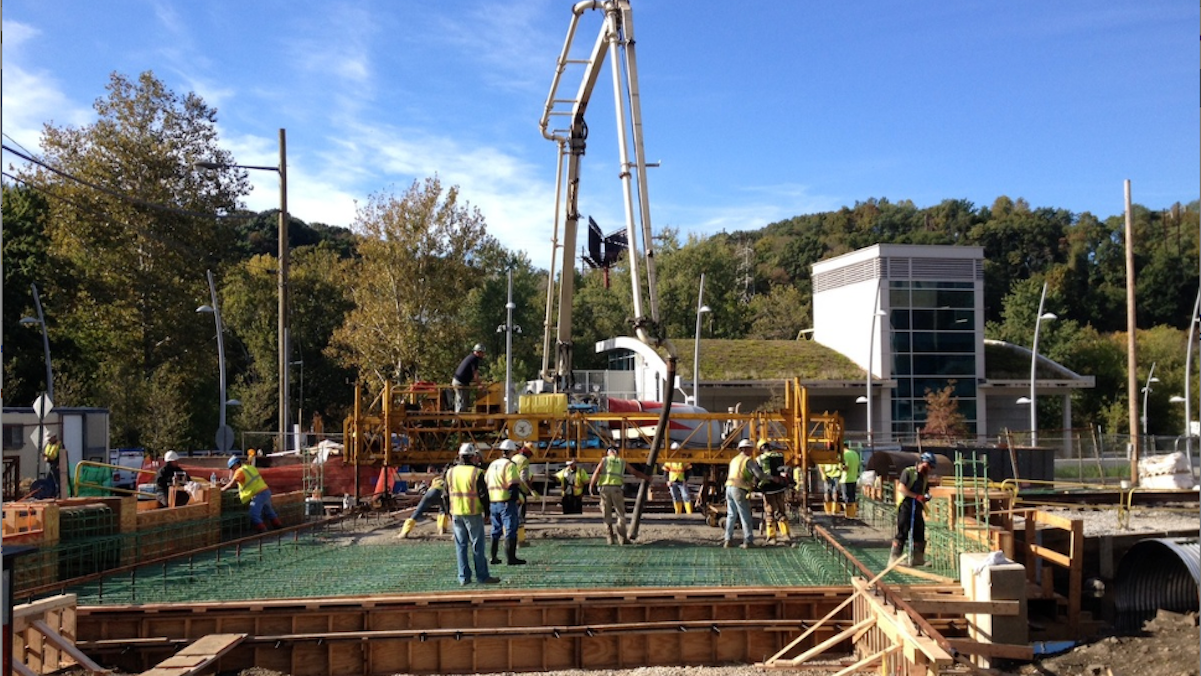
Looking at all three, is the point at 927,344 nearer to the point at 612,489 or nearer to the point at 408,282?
the point at 408,282

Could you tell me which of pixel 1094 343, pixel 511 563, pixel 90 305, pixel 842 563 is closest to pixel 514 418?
Result: pixel 511 563

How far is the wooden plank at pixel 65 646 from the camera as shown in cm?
934

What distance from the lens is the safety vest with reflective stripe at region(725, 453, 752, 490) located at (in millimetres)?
15398

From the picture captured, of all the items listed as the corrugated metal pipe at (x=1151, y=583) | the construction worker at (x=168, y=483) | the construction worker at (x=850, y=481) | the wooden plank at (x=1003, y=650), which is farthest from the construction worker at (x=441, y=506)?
the corrugated metal pipe at (x=1151, y=583)

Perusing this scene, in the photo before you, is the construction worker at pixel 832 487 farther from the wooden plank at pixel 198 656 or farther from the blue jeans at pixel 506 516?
the wooden plank at pixel 198 656

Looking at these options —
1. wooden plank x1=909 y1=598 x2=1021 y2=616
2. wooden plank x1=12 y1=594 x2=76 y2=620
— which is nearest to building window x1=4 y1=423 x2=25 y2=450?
wooden plank x1=12 y1=594 x2=76 y2=620

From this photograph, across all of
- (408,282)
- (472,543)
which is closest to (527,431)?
(472,543)

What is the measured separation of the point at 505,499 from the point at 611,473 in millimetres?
3217

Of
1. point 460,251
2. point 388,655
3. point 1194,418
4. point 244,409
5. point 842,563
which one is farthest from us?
point 1194,418

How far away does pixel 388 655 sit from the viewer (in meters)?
10.8

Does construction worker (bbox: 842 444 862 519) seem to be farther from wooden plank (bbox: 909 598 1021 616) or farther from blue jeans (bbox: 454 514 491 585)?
wooden plank (bbox: 909 598 1021 616)

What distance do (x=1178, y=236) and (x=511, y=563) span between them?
216 ft

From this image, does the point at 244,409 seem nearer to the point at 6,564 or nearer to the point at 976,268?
the point at 976,268

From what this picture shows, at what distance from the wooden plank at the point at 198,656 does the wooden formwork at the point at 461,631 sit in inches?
7.8
